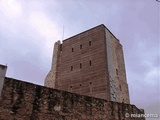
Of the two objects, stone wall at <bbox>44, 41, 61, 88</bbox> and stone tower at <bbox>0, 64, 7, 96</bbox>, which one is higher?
stone wall at <bbox>44, 41, 61, 88</bbox>

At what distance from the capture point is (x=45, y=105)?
5.88 meters

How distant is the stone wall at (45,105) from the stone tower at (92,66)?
243 inches

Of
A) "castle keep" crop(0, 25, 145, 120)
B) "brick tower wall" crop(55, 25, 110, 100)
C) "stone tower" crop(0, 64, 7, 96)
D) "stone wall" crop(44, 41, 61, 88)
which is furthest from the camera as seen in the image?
"stone wall" crop(44, 41, 61, 88)

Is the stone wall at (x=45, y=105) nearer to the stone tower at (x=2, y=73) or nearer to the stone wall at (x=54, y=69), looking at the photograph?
the stone tower at (x=2, y=73)

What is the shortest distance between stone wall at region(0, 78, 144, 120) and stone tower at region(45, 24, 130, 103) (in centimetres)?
618

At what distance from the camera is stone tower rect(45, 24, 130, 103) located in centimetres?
1416

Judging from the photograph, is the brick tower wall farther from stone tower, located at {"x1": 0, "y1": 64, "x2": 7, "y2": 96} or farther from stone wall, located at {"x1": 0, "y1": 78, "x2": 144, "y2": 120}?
stone tower, located at {"x1": 0, "y1": 64, "x2": 7, "y2": 96}

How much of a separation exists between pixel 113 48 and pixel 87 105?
10818 millimetres

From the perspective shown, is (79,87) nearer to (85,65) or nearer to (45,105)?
(85,65)

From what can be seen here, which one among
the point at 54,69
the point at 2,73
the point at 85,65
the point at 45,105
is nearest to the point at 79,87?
the point at 85,65

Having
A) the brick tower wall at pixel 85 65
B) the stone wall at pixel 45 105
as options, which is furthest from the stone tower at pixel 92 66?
the stone wall at pixel 45 105

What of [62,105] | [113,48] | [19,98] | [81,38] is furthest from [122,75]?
[19,98]

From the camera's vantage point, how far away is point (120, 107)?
319 inches

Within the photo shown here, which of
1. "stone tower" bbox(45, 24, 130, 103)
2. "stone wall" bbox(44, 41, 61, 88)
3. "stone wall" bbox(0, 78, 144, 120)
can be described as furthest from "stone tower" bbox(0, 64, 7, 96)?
"stone wall" bbox(44, 41, 61, 88)
